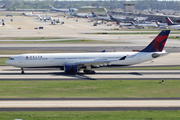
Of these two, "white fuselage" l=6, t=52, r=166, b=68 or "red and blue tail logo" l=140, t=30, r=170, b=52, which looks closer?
"white fuselage" l=6, t=52, r=166, b=68

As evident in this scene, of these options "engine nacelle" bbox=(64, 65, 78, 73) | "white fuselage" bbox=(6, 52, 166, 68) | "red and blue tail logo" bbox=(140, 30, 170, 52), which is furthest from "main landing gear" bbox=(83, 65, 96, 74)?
"red and blue tail logo" bbox=(140, 30, 170, 52)

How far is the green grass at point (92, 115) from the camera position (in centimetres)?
2741

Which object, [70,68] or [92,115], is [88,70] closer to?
[70,68]

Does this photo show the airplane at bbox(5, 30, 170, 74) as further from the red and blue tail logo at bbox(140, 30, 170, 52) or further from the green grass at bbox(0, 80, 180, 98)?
the green grass at bbox(0, 80, 180, 98)

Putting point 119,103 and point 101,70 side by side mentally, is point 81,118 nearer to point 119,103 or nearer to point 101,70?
point 119,103

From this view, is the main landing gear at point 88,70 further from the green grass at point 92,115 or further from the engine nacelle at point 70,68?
the green grass at point 92,115

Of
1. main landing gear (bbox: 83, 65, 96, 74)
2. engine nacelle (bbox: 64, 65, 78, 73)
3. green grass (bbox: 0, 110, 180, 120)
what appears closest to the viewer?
green grass (bbox: 0, 110, 180, 120)

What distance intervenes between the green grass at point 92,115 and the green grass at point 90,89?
6.53m

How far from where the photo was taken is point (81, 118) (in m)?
27.3

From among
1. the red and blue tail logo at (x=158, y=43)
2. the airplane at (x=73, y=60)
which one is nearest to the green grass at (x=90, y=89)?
the airplane at (x=73, y=60)

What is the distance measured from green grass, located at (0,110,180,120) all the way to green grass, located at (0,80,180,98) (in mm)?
6527

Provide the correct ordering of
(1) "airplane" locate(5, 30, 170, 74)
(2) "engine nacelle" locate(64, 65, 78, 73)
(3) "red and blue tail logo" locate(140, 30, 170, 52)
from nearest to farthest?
(2) "engine nacelle" locate(64, 65, 78, 73) → (1) "airplane" locate(5, 30, 170, 74) → (3) "red and blue tail logo" locate(140, 30, 170, 52)

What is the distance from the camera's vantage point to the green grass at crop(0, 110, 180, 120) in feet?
89.9

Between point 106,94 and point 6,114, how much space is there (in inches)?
562
